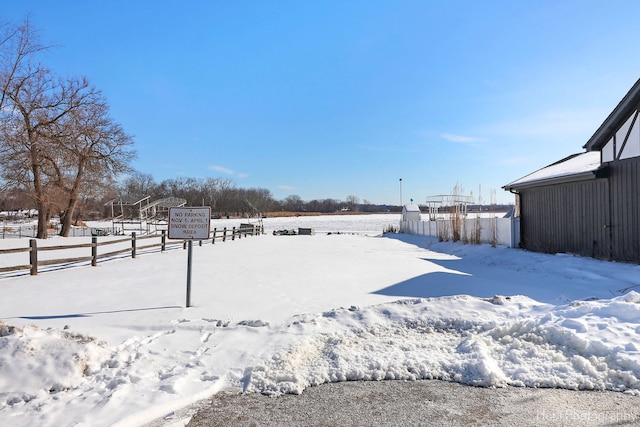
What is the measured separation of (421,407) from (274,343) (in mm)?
2133

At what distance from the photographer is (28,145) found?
25.5 m

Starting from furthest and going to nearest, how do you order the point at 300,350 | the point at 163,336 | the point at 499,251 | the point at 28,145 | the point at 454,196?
the point at 28,145 < the point at 454,196 < the point at 499,251 < the point at 163,336 < the point at 300,350

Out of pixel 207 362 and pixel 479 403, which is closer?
pixel 479 403

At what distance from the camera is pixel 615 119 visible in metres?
12.5

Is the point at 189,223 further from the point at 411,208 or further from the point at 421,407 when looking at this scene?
the point at 411,208

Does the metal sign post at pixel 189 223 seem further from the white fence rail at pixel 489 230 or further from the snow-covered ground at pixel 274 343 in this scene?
the white fence rail at pixel 489 230

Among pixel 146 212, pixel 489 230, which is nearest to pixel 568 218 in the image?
pixel 489 230

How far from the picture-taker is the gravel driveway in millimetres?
3373

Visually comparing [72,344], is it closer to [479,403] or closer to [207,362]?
[207,362]

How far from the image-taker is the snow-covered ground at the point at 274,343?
3906 millimetres

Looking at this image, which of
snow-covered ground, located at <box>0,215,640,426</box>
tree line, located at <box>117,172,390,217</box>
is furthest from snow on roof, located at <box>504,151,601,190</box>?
tree line, located at <box>117,172,390,217</box>

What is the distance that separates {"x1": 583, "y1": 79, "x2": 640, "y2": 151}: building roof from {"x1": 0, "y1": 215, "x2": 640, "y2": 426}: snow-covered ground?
5777 mm

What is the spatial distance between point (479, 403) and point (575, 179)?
494 inches

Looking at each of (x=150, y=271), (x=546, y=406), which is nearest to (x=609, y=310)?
(x=546, y=406)
